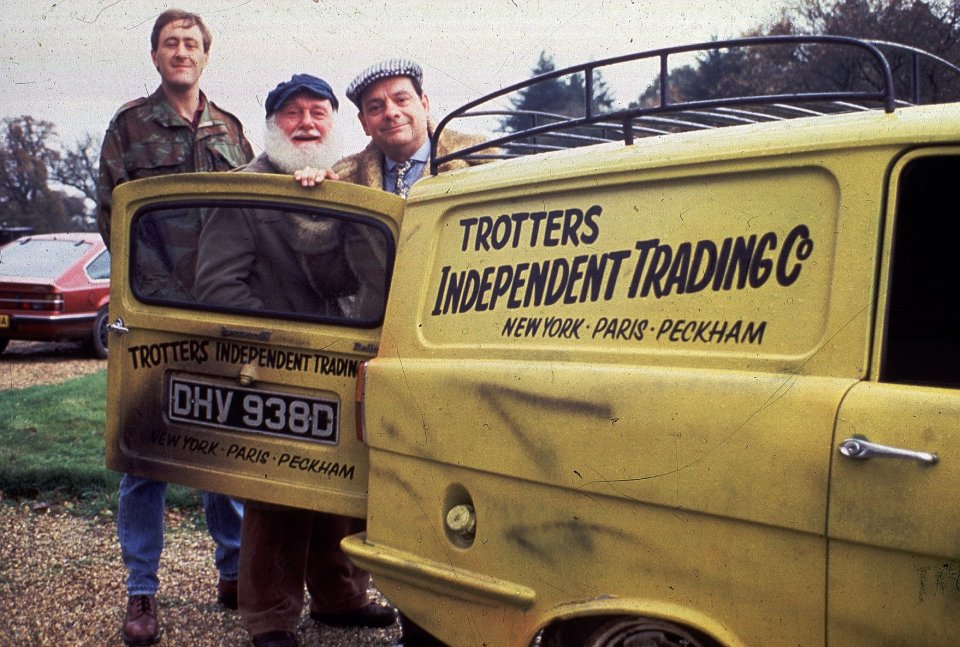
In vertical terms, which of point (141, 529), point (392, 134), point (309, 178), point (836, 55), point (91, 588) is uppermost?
point (836, 55)

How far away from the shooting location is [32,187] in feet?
77.5

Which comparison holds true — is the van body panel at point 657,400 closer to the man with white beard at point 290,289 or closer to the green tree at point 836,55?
the man with white beard at point 290,289

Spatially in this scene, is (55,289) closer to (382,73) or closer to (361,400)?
(382,73)

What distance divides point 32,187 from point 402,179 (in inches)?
898

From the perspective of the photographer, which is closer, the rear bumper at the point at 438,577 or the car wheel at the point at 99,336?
the rear bumper at the point at 438,577

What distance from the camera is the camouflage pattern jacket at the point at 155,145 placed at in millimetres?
4059

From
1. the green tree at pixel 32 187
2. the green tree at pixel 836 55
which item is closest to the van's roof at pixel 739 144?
the green tree at pixel 836 55

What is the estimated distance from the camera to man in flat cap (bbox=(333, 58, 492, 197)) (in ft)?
12.7

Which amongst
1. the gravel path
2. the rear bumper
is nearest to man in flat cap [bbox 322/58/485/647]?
the rear bumper

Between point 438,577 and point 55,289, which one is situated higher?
point 55,289

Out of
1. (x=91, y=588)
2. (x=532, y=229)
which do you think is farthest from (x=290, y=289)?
(x=91, y=588)

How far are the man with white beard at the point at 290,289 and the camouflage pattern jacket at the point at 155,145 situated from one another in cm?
44

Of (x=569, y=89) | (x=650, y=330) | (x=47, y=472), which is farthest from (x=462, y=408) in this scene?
(x=569, y=89)

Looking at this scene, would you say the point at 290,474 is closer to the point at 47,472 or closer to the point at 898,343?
the point at 898,343
